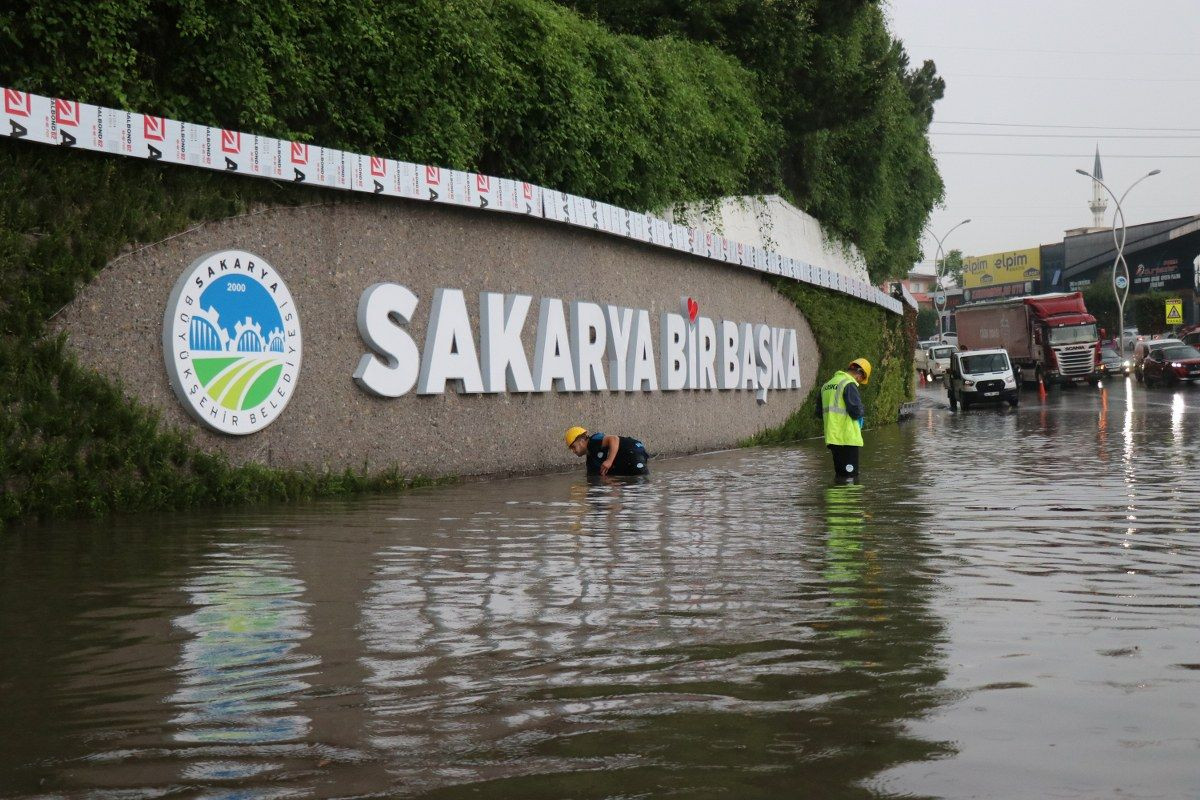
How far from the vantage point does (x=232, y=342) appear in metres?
14.7

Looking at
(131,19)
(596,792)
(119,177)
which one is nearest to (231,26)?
(131,19)

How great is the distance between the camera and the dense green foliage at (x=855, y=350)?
32553 mm

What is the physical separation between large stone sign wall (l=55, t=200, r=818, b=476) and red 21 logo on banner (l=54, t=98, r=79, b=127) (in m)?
1.40

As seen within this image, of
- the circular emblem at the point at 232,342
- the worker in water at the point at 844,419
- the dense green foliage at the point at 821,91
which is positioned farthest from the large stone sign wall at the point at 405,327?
the dense green foliage at the point at 821,91

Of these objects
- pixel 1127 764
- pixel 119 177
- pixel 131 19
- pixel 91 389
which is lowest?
pixel 1127 764

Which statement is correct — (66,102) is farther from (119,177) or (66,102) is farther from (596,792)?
(596,792)

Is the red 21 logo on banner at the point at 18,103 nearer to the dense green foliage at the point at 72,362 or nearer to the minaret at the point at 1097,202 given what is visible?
the dense green foliage at the point at 72,362

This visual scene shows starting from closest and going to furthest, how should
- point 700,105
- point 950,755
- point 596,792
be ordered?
point 596,792
point 950,755
point 700,105

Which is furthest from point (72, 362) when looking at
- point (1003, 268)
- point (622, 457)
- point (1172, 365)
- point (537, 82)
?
point (1003, 268)

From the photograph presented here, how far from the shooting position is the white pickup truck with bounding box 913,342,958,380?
80.8 m

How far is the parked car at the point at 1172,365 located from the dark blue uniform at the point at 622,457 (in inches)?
1727

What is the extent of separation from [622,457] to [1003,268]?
414 ft

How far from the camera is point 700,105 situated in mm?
25641

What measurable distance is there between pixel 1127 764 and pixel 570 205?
1716 cm
